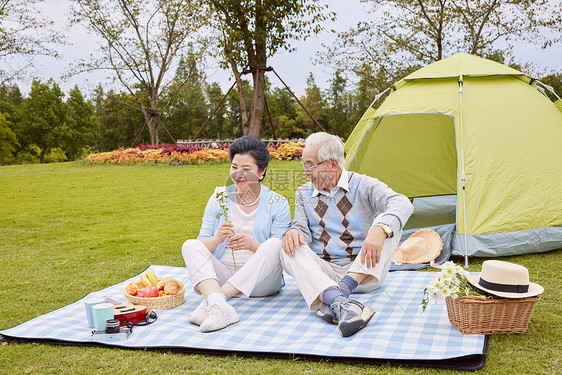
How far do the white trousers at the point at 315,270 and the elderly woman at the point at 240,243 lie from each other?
183mm

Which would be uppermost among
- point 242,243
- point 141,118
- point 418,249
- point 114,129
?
point 141,118

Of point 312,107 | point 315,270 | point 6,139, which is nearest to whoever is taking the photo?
point 315,270

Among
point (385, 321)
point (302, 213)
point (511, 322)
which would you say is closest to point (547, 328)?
point (511, 322)

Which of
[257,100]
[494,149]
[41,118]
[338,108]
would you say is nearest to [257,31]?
[257,100]

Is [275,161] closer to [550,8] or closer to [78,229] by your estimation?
[78,229]

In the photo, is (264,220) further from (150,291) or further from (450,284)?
(450,284)

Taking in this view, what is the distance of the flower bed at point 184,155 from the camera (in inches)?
501

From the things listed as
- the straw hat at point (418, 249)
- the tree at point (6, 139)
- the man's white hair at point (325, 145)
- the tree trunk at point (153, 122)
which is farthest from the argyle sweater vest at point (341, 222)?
the tree at point (6, 139)

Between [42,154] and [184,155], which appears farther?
[42,154]

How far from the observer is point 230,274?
3143mm

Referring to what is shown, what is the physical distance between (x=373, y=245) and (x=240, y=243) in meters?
0.86

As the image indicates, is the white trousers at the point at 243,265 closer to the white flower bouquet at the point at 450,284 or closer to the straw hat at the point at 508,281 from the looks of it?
the white flower bouquet at the point at 450,284

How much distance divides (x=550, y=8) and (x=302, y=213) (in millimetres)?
13489

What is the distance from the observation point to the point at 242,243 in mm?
2943
